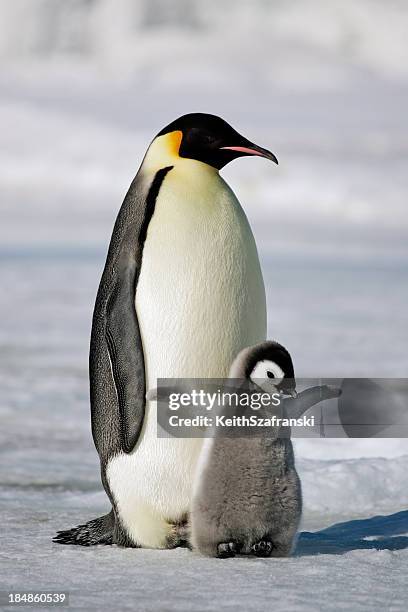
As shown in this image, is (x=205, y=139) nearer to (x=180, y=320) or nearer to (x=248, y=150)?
(x=248, y=150)

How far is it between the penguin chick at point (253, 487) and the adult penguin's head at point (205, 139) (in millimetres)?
872

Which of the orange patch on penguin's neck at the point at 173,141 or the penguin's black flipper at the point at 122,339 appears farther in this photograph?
the orange patch on penguin's neck at the point at 173,141

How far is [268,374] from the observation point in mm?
3303

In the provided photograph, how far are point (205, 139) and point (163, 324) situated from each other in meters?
0.74

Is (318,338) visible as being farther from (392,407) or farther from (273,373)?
(273,373)

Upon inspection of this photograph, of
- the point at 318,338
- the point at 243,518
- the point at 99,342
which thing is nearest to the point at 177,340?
the point at 99,342

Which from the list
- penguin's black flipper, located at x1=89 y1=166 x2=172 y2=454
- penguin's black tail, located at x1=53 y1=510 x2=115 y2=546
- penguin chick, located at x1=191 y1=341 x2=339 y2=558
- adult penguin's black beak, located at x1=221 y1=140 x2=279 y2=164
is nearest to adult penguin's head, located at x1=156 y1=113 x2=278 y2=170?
adult penguin's black beak, located at x1=221 y1=140 x2=279 y2=164

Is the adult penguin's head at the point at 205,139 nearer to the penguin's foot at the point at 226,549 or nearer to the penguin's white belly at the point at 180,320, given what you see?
the penguin's white belly at the point at 180,320

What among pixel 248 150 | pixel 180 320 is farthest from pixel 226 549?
pixel 248 150

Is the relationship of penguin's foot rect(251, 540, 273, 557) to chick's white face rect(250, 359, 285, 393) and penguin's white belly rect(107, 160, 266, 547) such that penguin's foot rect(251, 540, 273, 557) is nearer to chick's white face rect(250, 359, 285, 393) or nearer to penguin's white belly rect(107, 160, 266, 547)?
penguin's white belly rect(107, 160, 266, 547)

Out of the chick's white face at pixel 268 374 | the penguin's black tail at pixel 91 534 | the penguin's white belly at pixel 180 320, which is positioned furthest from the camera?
the penguin's black tail at pixel 91 534

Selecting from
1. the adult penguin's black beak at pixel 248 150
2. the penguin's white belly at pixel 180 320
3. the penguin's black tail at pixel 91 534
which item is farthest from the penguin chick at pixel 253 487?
the adult penguin's black beak at pixel 248 150

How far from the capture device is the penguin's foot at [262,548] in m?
3.38

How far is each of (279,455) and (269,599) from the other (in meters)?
0.68
